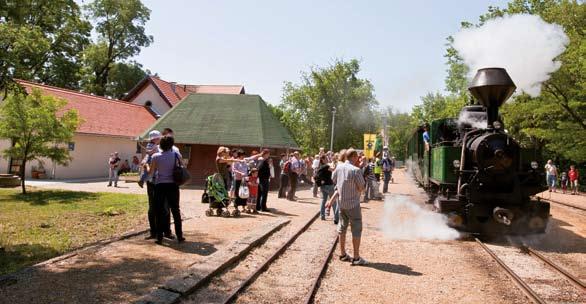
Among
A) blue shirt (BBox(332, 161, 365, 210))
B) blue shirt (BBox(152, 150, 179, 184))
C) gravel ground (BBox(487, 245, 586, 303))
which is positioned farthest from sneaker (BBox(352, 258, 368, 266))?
blue shirt (BBox(152, 150, 179, 184))

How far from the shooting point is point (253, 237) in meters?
8.61

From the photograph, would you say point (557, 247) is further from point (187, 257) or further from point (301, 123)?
point (301, 123)

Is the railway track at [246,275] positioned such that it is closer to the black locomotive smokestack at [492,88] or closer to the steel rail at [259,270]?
the steel rail at [259,270]

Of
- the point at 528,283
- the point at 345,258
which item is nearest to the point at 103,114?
the point at 345,258

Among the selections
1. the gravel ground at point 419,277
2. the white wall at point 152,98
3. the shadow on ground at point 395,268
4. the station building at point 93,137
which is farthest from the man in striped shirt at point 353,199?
the white wall at point 152,98

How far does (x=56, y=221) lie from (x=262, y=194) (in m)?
5.27

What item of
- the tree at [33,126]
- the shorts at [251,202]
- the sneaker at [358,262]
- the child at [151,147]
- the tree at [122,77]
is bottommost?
the sneaker at [358,262]

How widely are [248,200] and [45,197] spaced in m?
8.73

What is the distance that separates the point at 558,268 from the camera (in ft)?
23.6

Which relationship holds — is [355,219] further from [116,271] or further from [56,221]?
[56,221]

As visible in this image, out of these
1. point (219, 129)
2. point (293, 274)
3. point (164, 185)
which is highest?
point (219, 129)

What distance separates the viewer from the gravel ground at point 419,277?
584 centimetres

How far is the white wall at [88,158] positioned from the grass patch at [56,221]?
25.8 feet

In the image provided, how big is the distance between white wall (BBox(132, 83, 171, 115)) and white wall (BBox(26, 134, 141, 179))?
10984 mm
